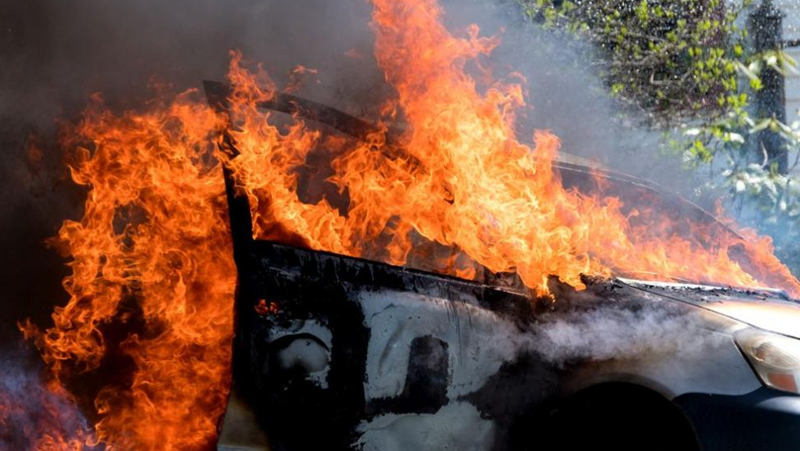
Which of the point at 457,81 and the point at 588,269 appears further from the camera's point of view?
the point at 457,81

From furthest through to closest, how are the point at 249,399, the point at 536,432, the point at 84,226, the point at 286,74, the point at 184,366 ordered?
the point at 286,74 < the point at 84,226 < the point at 184,366 < the point at 536,432 < the point at 249,399

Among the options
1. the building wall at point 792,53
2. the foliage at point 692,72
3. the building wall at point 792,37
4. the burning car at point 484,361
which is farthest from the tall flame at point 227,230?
the building wall at point 792,37

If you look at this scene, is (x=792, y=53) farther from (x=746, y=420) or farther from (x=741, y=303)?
(x=746, y=420)

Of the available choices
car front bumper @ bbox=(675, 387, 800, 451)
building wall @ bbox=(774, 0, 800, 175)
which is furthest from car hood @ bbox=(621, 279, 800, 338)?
building wall @ bbox=(774, 0, 800, 175)

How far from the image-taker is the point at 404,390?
3156 mm

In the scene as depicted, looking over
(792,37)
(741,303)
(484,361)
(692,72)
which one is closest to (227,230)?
(484,361)

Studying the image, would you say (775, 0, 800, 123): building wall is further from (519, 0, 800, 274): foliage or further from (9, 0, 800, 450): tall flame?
(9, 0, 800, 450): tall flame

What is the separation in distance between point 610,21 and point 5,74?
6985 mm

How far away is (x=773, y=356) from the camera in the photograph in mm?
2945

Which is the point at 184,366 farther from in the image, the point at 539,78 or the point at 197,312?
the point at 539,78

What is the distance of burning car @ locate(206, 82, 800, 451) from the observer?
299 centimetres

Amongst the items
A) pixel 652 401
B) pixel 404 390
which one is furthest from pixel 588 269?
pixel 404 390

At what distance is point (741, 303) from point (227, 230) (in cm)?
276

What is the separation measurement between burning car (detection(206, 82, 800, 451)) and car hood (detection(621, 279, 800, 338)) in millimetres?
16
